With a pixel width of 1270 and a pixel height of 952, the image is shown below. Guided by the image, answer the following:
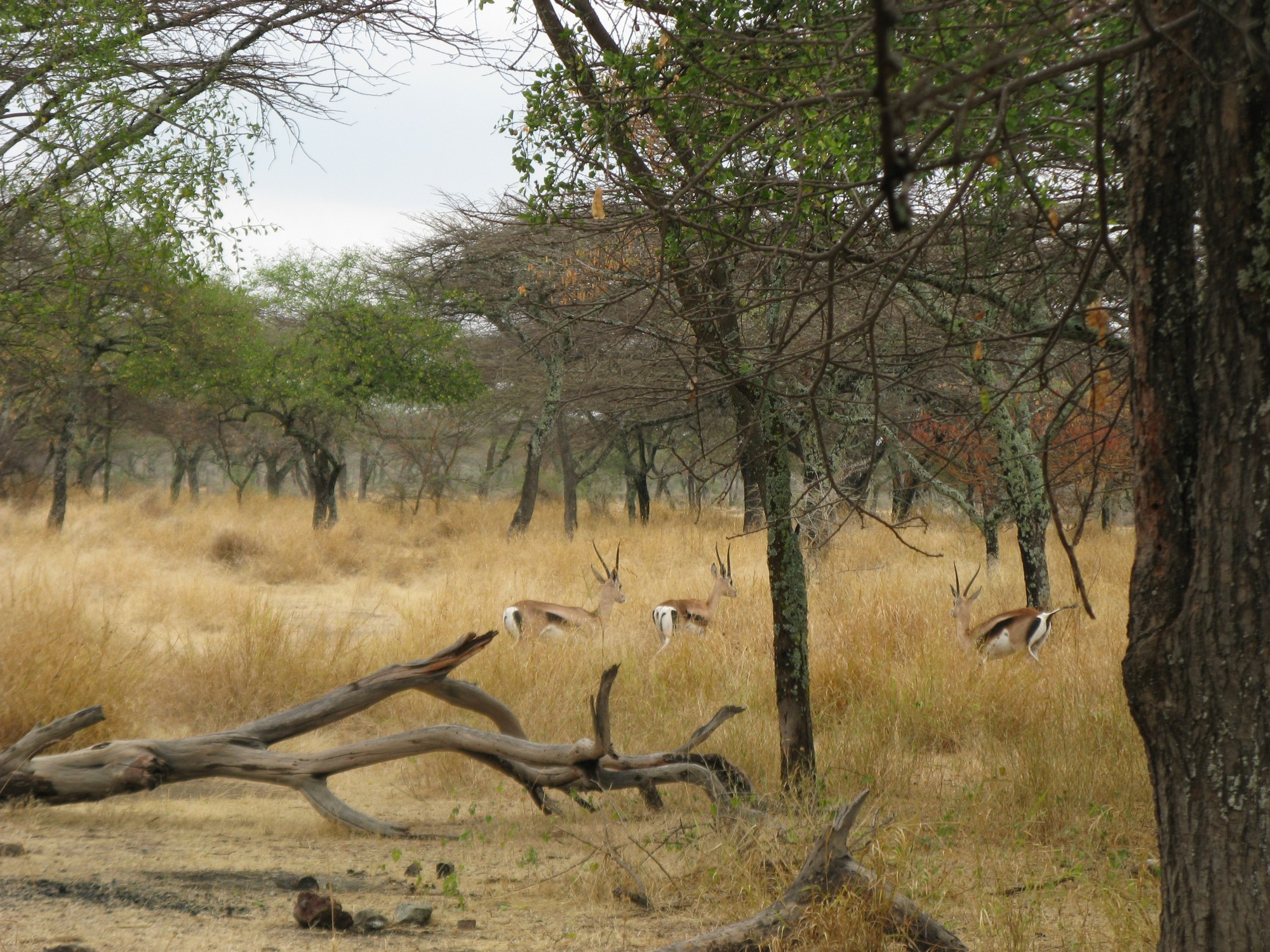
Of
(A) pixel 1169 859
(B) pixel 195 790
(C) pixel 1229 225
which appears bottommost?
(B) pixel 195 790

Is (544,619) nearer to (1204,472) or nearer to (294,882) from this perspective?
(294,882)

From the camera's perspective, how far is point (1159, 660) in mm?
2287

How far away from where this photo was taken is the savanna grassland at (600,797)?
11.3ft

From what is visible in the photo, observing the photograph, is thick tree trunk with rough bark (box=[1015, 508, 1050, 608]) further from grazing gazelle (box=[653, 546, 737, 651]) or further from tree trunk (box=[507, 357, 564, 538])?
tree trunk (box=[507, 357, 564, 538])

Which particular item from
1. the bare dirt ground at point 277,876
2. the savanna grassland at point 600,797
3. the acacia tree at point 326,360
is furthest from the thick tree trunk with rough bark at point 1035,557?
the acacia tree at point 326,360

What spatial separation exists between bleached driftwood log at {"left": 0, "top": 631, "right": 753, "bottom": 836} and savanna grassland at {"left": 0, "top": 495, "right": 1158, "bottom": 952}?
0.19 metres

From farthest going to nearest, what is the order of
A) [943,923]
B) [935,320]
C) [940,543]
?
1. [940,543]
2. [935,320]
3. [943,923]

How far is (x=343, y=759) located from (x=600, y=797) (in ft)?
4.66

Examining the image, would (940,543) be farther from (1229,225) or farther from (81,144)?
(1229,225)

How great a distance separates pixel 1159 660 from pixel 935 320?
14.5ft

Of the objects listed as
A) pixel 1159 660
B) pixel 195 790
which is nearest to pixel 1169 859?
pixel 1159 660

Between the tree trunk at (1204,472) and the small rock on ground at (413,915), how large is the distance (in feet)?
7.61

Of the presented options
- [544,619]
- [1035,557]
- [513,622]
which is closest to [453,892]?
[513,622]

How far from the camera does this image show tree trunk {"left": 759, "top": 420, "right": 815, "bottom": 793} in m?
4.80
